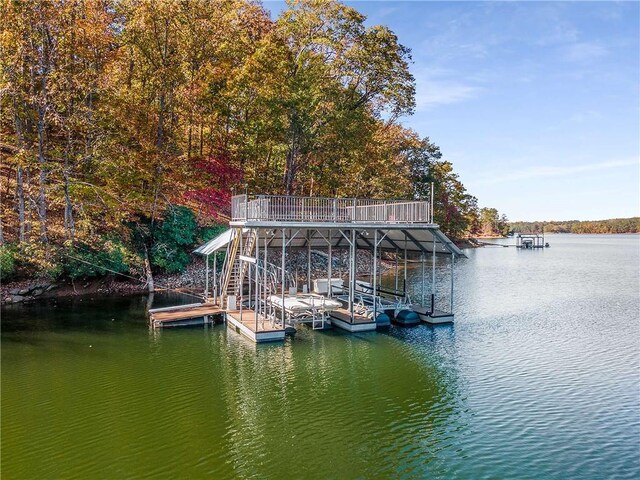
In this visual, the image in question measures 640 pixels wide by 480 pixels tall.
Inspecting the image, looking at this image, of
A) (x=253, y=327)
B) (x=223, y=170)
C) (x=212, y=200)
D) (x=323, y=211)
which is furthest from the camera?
(x=212, y=200)

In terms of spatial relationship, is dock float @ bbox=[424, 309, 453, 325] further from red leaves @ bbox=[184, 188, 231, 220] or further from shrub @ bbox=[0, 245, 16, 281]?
shrub @ bbox=[0, 245, 16, 281]

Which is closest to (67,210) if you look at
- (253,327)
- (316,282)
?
(316,282)

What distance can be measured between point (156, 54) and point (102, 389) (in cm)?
2357

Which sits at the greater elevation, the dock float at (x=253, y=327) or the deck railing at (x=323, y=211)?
the deck railing at (x=323, y=211)

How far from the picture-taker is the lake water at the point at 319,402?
8.62 meters

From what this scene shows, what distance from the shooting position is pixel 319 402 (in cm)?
1155

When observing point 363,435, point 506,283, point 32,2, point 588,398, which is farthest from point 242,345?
point 506,283

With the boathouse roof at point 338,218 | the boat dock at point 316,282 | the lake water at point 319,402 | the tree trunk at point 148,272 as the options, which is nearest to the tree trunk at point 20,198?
the lake water at point 319,402

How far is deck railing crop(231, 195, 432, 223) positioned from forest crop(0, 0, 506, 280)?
11.7m

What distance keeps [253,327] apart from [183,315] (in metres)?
3.98

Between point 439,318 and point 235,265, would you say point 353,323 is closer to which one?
point 439,318

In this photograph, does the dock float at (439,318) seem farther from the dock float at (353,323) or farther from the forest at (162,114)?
the forest at (162,114)

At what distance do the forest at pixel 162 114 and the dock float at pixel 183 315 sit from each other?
820 centimetres

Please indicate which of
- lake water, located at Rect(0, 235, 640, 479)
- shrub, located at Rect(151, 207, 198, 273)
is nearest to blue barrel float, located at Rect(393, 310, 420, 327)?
lake water, located at Rect(0, 235, 640, 479)
